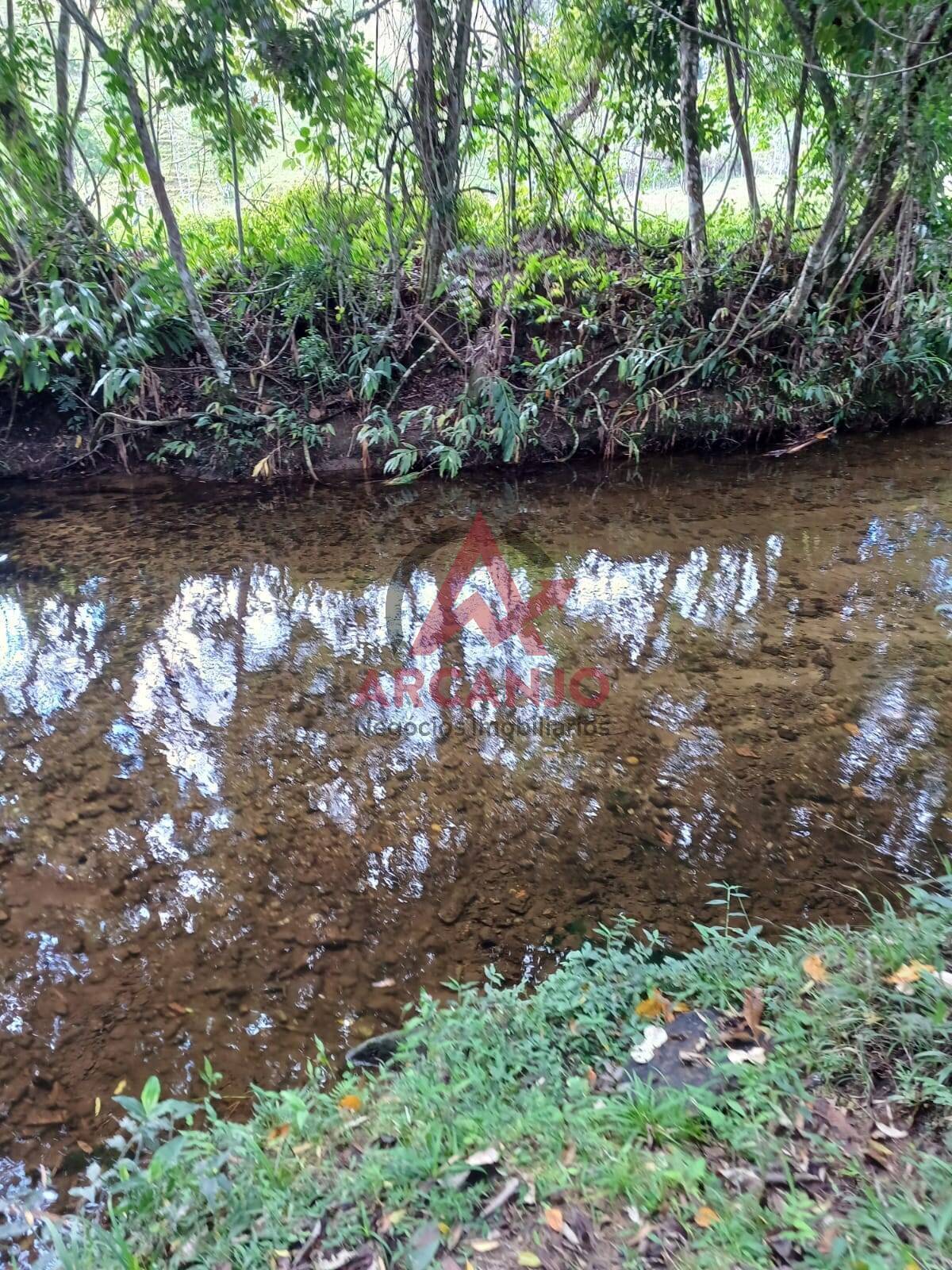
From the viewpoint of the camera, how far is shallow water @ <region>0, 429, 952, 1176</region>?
217cm

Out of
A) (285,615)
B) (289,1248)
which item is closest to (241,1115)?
(289,1248)

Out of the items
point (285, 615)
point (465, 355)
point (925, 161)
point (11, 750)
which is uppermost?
point (925, 161)

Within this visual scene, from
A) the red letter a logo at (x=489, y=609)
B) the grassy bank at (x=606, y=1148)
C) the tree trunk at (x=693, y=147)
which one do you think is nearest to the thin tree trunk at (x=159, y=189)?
the red letter a logo at (x=489, y=609)

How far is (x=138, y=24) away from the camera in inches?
181

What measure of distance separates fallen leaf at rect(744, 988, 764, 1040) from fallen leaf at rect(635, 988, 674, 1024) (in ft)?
0.61

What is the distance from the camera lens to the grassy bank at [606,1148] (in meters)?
1.18

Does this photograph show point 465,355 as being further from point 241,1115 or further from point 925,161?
point 241,1115

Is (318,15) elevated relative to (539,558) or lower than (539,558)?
elevated

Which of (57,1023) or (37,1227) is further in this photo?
(57,1023)

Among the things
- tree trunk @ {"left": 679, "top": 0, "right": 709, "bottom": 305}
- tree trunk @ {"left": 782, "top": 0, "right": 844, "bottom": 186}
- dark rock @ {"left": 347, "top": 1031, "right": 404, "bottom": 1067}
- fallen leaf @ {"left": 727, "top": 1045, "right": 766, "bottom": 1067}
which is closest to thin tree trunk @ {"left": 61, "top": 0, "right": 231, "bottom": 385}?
tree trunk @ {"left": 679, "top": 0, "right": 709, "bottom": 305}

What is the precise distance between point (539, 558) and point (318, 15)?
382 centimetres

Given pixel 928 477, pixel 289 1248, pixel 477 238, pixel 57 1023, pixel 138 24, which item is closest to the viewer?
pixel 289 1248

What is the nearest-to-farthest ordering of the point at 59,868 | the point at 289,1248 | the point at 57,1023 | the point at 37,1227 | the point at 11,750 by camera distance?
the point at 289,1248 < the point at 37,1227 < the point at 57,1023 < the point at 59,868 < the point at 11,750

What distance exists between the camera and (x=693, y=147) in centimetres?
620
